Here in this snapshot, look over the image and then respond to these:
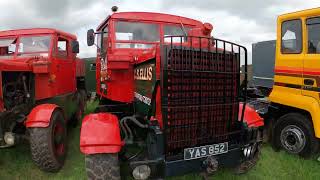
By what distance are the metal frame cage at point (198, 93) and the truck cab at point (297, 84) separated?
2072 mm

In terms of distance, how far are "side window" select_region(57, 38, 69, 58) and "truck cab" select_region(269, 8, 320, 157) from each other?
434 cm

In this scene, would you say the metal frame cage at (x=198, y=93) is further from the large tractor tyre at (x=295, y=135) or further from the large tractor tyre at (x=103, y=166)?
the large tractor tyre at (x=295, y=135)

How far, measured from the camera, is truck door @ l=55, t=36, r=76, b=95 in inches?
268

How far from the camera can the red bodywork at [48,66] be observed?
5.64 meters

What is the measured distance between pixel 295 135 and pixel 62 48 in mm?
4983

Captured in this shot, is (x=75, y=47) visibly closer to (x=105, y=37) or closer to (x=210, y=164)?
(x=105, y=37)

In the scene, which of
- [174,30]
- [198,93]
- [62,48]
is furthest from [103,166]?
[62,48]

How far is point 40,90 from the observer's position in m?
6.06

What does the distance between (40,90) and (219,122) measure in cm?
358

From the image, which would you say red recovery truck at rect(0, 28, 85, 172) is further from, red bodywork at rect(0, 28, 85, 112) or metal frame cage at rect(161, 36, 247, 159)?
metal frame cage at rect(161, 36, 247, 159)

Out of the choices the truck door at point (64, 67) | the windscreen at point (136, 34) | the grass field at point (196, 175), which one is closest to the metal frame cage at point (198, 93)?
the grass field at point (196, 175)

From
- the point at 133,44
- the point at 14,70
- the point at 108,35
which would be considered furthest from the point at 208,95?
the point at 14,70

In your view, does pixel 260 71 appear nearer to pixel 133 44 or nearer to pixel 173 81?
pixel 133 44

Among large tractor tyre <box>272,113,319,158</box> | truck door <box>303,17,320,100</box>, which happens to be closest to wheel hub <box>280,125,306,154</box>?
large tractor tyre <box>272,113,319,158</box>
